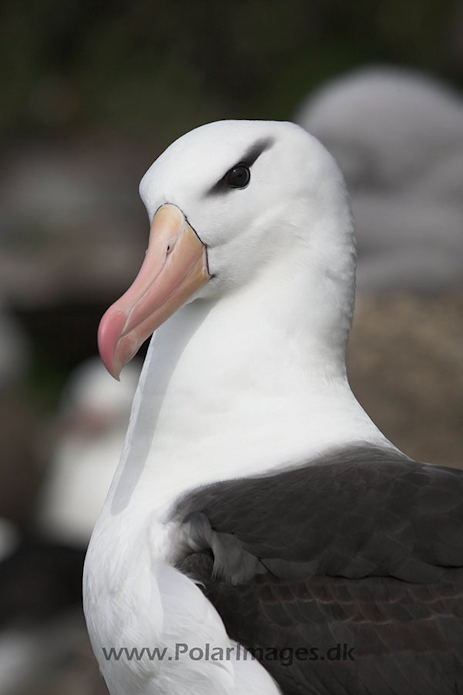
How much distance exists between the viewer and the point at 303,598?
208cm

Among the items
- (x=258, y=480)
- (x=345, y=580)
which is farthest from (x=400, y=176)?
(x=345, y=580)

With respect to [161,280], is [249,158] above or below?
above

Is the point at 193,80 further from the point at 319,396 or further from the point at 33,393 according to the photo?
the point at 319,396

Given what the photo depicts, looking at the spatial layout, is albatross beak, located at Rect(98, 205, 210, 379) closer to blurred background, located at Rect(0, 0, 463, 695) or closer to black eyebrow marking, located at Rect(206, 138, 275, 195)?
black eyebrow marking, located at Rect(206, 138, 275, 195)

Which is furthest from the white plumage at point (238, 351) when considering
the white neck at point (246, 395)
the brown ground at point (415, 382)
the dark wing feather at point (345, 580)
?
the brown ground at point (415, 382)

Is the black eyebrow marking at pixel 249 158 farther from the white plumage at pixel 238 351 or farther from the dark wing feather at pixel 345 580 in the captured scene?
the dark wing feather at pixel 345 580

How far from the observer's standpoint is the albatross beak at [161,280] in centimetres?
234

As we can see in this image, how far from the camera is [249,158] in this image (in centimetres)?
247

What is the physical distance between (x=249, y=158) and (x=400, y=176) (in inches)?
118

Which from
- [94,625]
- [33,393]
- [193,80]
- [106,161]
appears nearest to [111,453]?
[33,393]

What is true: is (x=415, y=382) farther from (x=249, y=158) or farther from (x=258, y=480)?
(x=258, y=480)

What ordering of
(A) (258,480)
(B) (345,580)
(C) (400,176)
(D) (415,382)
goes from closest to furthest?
(B) (345,580)
(A) (258,480)
(D) (415,382)
(C) (400,176)

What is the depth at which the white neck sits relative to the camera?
7.85 ft

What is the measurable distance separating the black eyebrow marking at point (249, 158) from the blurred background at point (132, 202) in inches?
101
